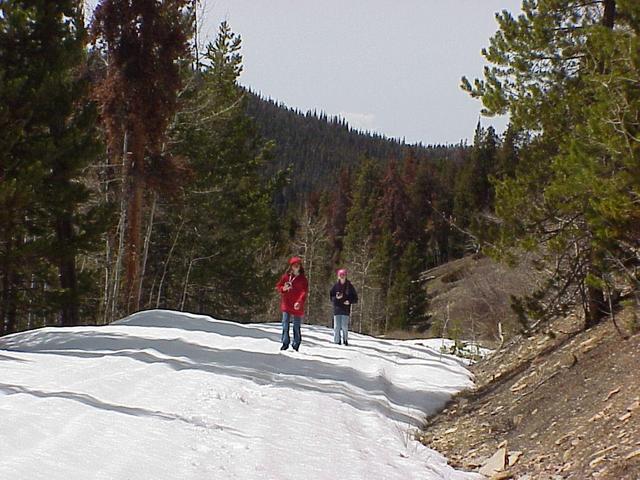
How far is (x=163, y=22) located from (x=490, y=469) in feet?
43.6

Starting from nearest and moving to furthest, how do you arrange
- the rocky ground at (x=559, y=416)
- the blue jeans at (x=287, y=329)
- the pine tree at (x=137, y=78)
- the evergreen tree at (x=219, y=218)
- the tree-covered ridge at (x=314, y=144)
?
the rocky ground at (x=559, y=416)
the blue jeans at (x=287, y=329)
the pine tree at (x=137, y=78)
the evergreen tree at (x=219, y=218)
the tree-covered ridge at (x=314, y=144)

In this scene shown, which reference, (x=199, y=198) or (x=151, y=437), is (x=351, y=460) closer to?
(x=151, y=437)

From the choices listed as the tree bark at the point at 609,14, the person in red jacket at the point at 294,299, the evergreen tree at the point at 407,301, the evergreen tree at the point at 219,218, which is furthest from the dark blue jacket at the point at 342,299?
the evergreen tree at the point at 407,301

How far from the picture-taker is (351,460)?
19.7 ft

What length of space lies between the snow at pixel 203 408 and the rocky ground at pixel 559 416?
18.1 inches

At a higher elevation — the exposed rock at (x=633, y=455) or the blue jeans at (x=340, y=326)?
the blue jeans at (x=340, y=326)

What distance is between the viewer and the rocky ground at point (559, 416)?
18.7 feet

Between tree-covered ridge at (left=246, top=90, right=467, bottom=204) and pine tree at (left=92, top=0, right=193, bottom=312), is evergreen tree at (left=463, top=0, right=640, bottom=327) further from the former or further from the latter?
tree-covered ridge at (left=246, top=90, right=467, bottom=204)

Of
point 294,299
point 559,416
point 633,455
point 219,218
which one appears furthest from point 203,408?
point 219,218

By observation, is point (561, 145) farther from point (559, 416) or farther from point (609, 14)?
point (559, 416)

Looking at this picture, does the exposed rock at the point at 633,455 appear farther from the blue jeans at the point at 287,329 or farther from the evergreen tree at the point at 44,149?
the evergreen tree at the point at 44,149

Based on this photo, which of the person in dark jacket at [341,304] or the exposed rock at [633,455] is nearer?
the exposed rock at [633,455]

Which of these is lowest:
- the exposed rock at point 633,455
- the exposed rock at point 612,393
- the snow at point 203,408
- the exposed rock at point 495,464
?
the exposed rock at point 495,464

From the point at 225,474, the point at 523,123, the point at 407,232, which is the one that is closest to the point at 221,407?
the point at 225,474
